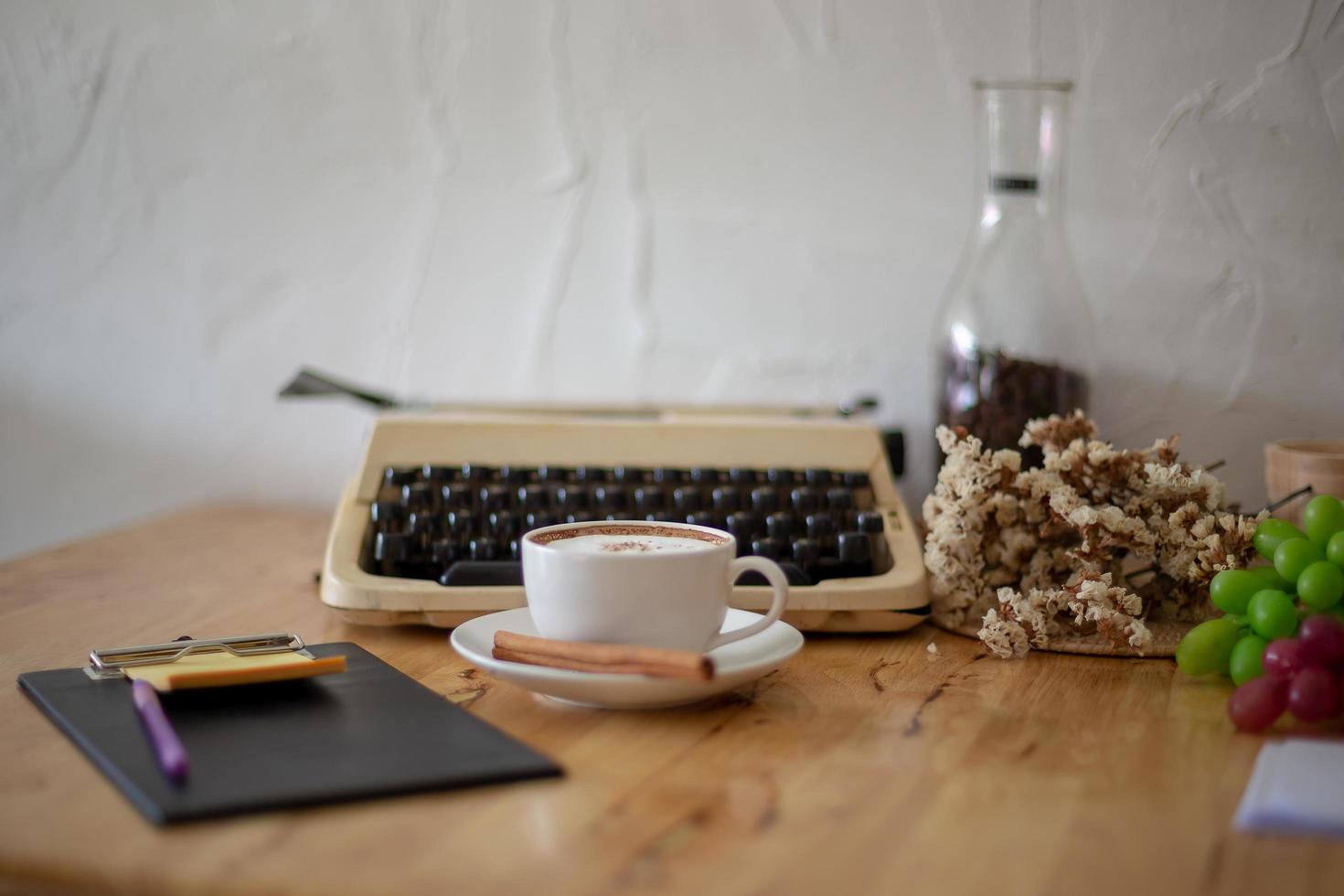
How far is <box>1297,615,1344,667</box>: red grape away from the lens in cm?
77

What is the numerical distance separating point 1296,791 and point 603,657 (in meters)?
0.40

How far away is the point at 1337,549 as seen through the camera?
0.84m

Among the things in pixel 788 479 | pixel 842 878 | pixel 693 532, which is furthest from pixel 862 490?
pixel 842 878

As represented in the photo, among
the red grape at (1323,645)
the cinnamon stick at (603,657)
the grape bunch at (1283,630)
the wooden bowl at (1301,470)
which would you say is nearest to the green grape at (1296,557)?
the grape bunch at (1283,630)

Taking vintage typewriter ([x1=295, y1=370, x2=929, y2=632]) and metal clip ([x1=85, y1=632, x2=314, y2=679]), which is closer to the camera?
metal clip ([x1=85, y1=632, x2=314, y2=679])

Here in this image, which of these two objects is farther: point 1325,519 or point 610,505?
point 610,505

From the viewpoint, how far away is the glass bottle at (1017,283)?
48.1 inches

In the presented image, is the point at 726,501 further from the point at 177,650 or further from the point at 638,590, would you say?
the point at 177,650

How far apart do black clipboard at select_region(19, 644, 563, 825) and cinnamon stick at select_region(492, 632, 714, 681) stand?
0.06m

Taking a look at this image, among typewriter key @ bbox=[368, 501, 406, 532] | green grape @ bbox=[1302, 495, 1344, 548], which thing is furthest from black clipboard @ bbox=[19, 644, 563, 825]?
green grape @ bbox=[1302, 495, 1344, 548]

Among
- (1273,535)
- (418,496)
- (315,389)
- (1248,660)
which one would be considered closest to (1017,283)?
(1273,535)

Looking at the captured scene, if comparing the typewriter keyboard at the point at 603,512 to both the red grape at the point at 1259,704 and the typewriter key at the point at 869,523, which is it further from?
the red grape at the point at 1259,704

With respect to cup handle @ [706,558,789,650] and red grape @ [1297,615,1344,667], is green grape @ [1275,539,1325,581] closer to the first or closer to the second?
red grape @ [1297,615,1344,667]

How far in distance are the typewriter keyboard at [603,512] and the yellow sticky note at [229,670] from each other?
0.21 metres
